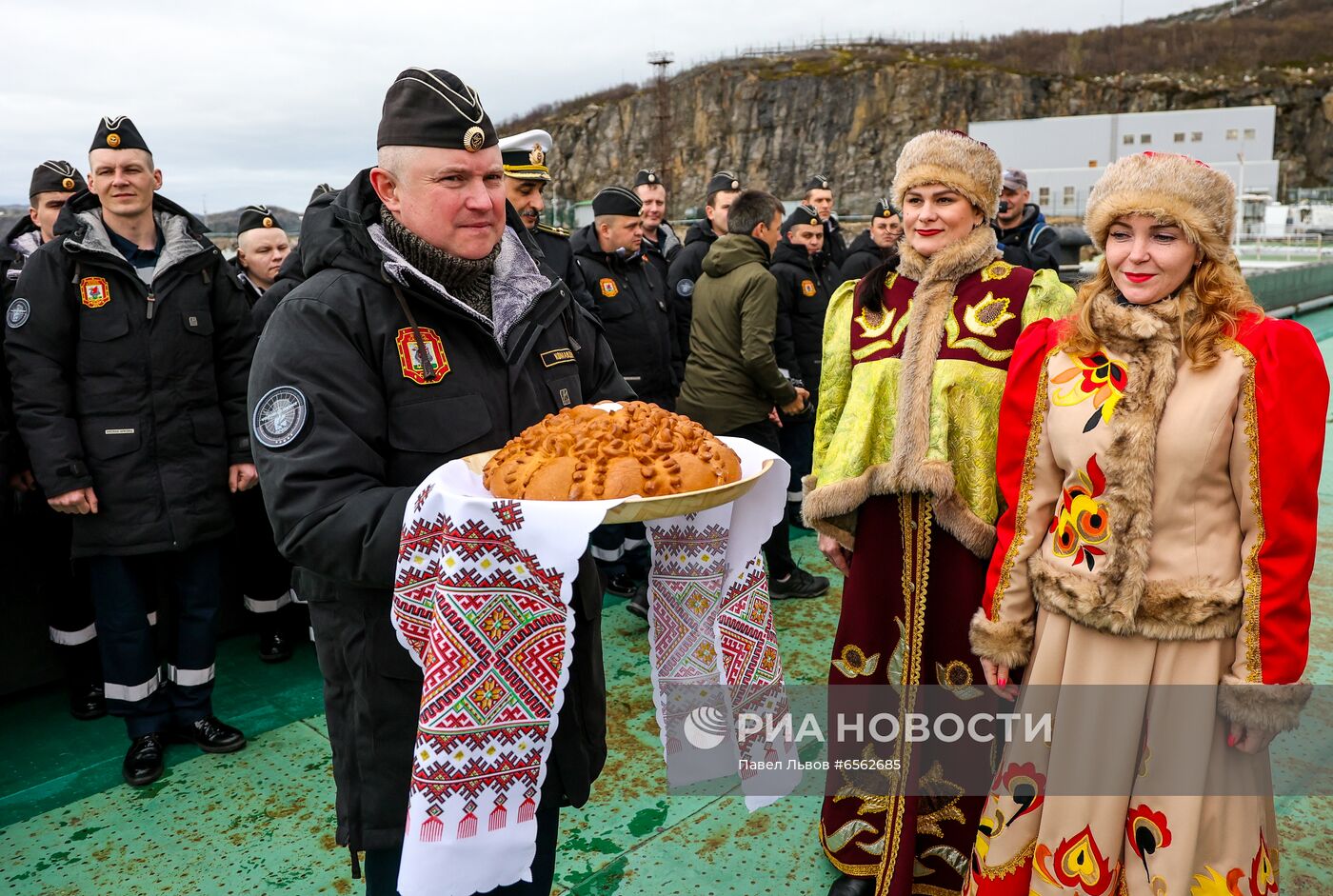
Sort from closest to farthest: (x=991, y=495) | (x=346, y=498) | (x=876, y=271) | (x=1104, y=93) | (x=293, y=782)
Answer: (x=346, y=498) < (x=991, y=495) < (x=876, y=271) < (x=293, y=782) < (x=1104, y=93)

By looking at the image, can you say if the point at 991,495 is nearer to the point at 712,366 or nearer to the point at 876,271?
the point at 876,271

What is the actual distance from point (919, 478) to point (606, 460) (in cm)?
122

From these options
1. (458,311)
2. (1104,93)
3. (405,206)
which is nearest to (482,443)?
(458,311)

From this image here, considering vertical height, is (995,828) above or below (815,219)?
below

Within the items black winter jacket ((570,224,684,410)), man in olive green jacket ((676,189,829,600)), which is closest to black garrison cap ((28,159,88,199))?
black winter jacket ((570,224,684,410))

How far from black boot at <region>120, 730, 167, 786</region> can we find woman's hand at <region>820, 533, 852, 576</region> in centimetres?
272

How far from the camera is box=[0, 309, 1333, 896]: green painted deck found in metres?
3.01

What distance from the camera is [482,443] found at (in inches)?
79.0

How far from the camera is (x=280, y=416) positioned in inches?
69.6

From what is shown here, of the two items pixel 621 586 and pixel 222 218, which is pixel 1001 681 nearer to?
pixel 621 586

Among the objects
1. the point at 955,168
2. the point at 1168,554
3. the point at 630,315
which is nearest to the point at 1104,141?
the point at 630,315

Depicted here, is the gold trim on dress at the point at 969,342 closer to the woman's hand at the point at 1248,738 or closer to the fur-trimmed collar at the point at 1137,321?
the fur-trimmed collar at the point at 1137,321

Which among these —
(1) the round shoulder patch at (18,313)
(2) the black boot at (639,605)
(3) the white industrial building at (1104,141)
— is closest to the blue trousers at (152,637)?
(1) the round shoulder patch at (18,313)

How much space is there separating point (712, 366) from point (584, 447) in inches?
153
